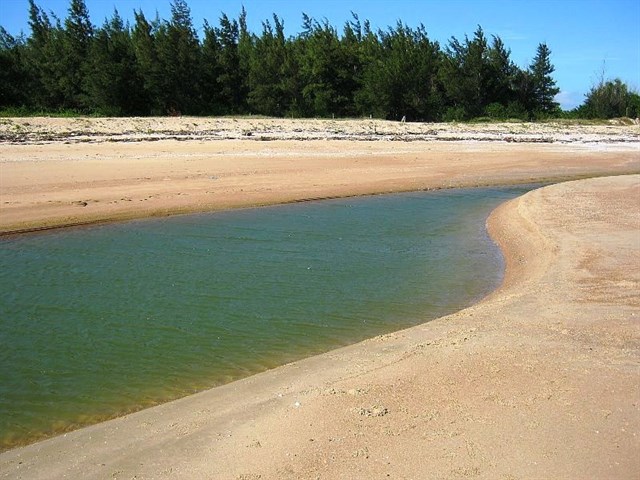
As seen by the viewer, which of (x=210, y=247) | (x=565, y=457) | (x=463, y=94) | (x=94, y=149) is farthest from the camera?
(x=463, y=94)

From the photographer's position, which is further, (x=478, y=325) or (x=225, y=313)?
(x=225, y=313)

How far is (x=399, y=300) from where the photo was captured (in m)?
8.46

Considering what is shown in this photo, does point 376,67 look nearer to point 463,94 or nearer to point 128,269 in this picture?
point 463,94

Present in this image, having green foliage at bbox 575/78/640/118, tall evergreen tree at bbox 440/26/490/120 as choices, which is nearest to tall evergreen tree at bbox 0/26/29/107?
tall evergreen tree at bbox 440/26/490/120

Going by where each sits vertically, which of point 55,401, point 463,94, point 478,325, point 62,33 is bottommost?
point 55,401

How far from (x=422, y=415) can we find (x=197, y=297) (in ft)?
16.3

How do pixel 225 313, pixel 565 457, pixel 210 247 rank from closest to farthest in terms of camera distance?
pixel 565 457
pixel 225 313
pixel 210 247

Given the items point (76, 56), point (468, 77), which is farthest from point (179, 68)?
point (468, 77)

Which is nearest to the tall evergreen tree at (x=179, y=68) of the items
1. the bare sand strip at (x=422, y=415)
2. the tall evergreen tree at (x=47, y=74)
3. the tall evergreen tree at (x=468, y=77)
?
the tall evergreen tree at (x=47, y=74)

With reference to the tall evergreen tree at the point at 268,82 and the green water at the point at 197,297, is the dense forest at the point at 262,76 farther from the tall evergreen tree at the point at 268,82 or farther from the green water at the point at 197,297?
the green water at the point at 197,297

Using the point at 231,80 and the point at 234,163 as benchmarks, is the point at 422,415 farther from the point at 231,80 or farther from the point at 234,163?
the point at 231,80

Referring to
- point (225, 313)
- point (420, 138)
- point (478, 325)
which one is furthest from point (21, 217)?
point (420, 138)

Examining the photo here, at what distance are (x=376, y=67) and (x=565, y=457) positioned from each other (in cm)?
4504

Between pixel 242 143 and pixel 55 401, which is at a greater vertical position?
pixel 242 143
